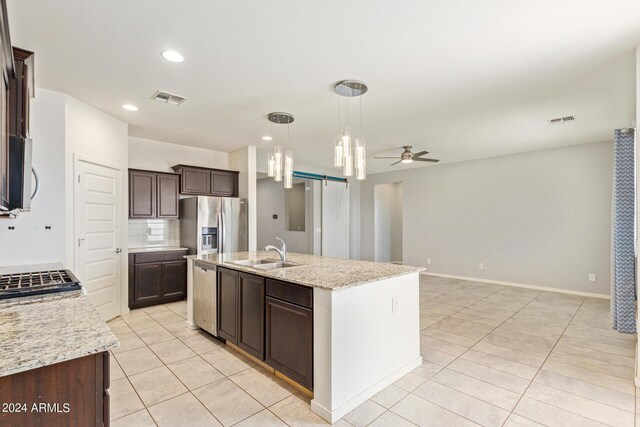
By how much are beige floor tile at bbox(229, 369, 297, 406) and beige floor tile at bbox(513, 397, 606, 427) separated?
1589 mm

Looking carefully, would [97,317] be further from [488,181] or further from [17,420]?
[488,181]

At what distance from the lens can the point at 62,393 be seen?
1063 mm

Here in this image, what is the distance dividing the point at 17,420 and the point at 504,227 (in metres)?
6.88

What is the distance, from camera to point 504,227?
6.18 meters

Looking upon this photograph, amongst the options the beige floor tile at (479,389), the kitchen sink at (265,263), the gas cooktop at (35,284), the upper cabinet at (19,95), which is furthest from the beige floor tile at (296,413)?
the upper cabinet at (19,95)

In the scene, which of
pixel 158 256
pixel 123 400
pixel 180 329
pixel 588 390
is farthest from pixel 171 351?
pixel 588 390

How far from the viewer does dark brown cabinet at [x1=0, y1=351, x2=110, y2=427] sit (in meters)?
0.98

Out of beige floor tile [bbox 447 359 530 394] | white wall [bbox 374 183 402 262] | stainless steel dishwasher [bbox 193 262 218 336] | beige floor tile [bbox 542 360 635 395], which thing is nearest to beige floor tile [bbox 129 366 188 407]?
stainless steel dishwasher [bbox 193 262 218 336]

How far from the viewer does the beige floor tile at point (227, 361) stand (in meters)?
2.73

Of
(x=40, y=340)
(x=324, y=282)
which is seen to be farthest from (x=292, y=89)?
(x=40, y=340)

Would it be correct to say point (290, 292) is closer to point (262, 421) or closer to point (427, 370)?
point (262, 421)

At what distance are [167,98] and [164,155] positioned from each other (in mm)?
2184

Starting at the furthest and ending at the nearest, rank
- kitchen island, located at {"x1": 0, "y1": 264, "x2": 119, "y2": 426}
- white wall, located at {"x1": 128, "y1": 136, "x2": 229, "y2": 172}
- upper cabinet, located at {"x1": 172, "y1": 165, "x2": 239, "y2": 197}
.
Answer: upper cabinet, located at {"x1": 172, "y1": 165, "x2": 239, "y2": 197}
white wall, located at {"x1": 128, "y1": 136, "x2": 229, "y2": 172}
kitchen island, located at {"x1": 0, "y1": 264, "x2": 119, "y2": 426}

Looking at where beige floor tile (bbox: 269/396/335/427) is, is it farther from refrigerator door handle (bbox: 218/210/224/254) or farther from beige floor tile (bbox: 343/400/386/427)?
refrigerator door handle (bbox: 218/210/224/254)
